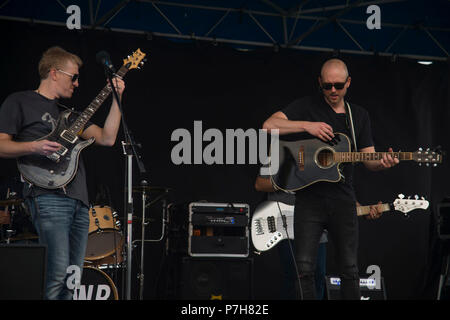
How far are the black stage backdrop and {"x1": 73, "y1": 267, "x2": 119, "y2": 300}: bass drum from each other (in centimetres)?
78

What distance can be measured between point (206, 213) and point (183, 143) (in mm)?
1352

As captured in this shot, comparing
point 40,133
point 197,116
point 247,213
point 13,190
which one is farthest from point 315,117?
point 13,190

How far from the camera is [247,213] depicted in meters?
5.45

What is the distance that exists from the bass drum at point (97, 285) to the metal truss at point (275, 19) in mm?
2596

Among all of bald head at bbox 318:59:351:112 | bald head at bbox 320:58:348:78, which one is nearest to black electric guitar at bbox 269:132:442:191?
bald head at bbox 318:59:351:112

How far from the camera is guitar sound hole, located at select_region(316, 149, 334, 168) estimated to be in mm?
4240

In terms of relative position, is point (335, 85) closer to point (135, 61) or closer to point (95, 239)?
point (135, 61)

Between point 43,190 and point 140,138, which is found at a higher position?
point 140,138

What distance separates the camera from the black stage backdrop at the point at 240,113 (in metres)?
6.21

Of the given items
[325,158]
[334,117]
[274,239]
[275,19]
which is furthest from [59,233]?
[275,19]

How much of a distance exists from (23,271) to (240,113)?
3796 mm

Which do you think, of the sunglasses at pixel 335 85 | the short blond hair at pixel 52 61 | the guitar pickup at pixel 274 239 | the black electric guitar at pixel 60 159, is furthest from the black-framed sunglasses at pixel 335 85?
the short blond hair at pixel 52 61

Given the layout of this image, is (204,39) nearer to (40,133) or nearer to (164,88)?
(164,88)

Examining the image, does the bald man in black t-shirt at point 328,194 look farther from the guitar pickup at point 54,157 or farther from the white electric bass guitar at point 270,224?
the guitar pickup at point 54,157
